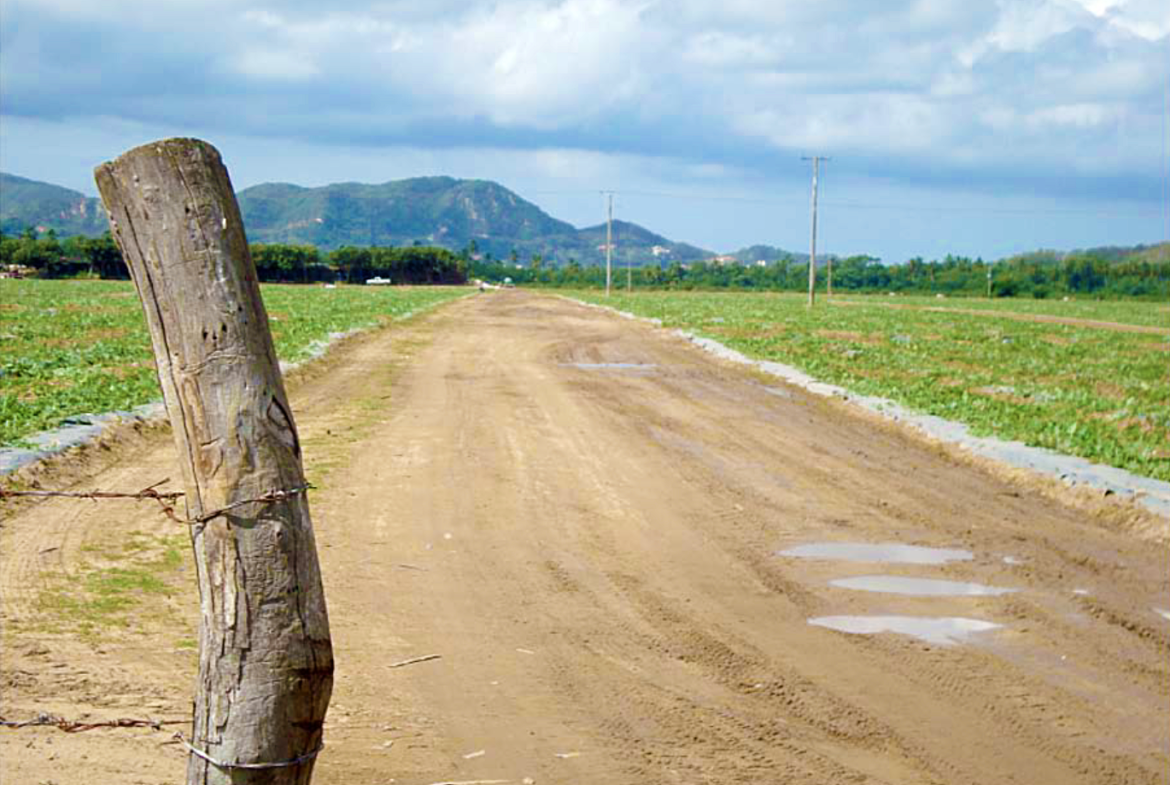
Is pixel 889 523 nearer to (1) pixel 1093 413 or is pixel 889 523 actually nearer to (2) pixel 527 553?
(2) pixel 527 553

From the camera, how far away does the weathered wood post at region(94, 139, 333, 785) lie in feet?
10.5

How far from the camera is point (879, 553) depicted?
916 centimetres

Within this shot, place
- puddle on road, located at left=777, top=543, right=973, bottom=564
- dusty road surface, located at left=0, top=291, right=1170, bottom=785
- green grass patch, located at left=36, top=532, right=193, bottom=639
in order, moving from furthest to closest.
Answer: puddle on road, located at left=777, top=543, right=973, bottom=564 → green grass patch, located at left=36, top=532, right=193, bottom=639 → dusty road surface, located at left=0, top=291, right=1170, bottom=785

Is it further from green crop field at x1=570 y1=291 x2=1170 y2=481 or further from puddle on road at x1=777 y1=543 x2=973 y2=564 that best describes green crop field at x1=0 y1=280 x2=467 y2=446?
green crop field at x1=570 y1=291 x2=1170 y2=481

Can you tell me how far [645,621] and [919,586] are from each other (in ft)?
7.26

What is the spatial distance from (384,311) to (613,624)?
42.5 m

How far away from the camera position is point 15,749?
5.13 metres

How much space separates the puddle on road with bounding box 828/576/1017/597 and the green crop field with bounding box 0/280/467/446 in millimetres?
8117

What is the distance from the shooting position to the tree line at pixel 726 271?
10525cm

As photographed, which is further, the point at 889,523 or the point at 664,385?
the point at 664,385

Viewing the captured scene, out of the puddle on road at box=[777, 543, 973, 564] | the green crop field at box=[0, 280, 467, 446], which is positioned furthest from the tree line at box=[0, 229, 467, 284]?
the puddle on road at box=[777, 543, 973, 564]

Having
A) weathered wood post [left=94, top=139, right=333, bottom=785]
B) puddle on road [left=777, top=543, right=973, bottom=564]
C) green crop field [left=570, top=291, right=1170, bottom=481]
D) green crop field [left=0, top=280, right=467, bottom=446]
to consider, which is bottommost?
puddle on road [left=777, top=543, right=973, bottom=564]

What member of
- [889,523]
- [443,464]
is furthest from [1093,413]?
[443,464]

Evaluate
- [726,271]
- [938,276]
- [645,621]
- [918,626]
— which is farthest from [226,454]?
[726,271]
